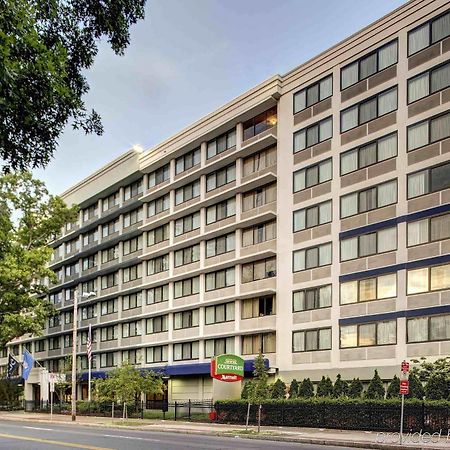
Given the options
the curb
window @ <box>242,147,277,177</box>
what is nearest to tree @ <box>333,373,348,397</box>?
the curb

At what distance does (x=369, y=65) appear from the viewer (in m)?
38.3

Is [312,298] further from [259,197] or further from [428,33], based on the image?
[428,33]

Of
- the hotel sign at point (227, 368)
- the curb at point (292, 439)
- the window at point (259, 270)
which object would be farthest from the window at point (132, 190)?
the curb at point (292, 439)

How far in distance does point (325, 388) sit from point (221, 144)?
71.5 ft

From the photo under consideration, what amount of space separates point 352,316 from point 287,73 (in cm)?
1723

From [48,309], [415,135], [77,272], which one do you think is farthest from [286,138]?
Result: [77,272]

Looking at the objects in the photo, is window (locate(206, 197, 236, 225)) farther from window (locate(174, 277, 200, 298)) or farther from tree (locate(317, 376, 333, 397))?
tree (locate(317, 376, 333, 397))

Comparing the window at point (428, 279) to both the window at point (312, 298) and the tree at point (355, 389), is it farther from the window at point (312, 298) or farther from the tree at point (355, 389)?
the window at point (312, 298)

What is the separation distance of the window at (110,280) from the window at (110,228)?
4136mm

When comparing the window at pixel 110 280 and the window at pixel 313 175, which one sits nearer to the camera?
the window at pixel 313 175

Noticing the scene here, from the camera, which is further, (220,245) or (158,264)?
(158,264)

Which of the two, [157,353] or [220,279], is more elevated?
[220,279]

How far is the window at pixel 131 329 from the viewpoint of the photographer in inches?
2295

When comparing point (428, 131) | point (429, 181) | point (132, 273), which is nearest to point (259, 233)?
point (429, 181)
